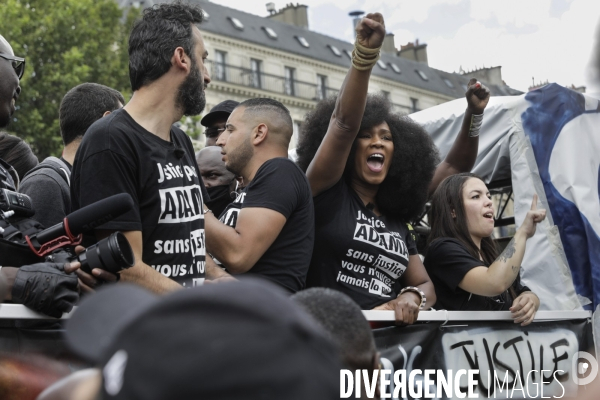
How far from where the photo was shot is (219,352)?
88 centimetres

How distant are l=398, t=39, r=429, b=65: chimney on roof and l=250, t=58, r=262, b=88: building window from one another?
1553 centimetres

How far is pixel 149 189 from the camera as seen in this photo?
3047 mm

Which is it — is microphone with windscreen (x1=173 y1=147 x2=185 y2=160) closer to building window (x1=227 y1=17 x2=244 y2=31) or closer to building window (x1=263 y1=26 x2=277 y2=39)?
building window (x1=227 y1=17 x2=244 y2=31)

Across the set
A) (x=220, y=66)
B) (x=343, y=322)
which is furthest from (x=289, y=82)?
(x=343, y=322)

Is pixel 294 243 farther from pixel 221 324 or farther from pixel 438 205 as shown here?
pixel 221 324

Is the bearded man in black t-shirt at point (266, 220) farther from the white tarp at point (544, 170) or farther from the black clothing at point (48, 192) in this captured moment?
the white tarp at point (544, 170)

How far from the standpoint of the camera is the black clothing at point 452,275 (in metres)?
4.52

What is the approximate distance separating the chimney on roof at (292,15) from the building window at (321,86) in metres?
4.11

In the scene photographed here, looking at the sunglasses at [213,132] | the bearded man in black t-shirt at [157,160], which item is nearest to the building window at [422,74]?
the sunglasses at [213,132]

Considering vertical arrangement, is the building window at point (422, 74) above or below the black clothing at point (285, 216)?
above

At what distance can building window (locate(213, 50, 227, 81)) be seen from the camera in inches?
1583

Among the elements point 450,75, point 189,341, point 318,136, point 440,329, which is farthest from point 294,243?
point 450,75

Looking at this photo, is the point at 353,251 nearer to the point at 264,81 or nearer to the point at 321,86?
the point at 264,81

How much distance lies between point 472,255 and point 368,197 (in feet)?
2.63
